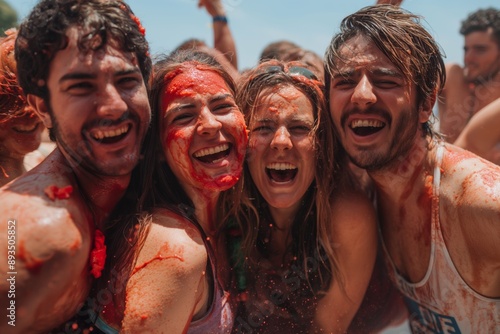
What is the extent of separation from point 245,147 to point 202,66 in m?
0.59

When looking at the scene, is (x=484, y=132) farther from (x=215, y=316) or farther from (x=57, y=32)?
(x=57, y=32)

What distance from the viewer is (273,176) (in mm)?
3621

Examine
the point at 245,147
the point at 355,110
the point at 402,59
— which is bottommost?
the point at 245,147

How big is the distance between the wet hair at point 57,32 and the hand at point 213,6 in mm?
3705

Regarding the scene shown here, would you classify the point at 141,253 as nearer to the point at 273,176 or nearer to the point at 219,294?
the point at 219,294

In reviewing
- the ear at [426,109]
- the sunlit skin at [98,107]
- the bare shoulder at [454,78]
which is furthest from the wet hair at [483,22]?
the sunlit skin at [98,107]

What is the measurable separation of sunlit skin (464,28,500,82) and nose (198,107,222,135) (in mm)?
5318

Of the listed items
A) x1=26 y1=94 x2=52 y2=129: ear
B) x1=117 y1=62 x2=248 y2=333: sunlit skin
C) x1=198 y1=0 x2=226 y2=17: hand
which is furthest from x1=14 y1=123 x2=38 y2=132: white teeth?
x1=198 y1=0 x2=226 y2=17: hand

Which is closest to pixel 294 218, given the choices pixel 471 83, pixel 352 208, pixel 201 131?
pixel 352 208

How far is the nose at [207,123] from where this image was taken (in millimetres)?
3012

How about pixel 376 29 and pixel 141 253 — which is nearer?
pixel 141 253

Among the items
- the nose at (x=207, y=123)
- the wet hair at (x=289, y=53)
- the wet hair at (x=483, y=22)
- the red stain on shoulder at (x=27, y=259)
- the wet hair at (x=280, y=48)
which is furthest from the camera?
the wet hair at (x=483, y=22)

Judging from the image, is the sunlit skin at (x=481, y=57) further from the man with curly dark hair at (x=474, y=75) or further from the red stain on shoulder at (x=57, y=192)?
the red stain on shoulder at (x=57, y=192)

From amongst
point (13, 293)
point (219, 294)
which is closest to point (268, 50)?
point (219, 294)
